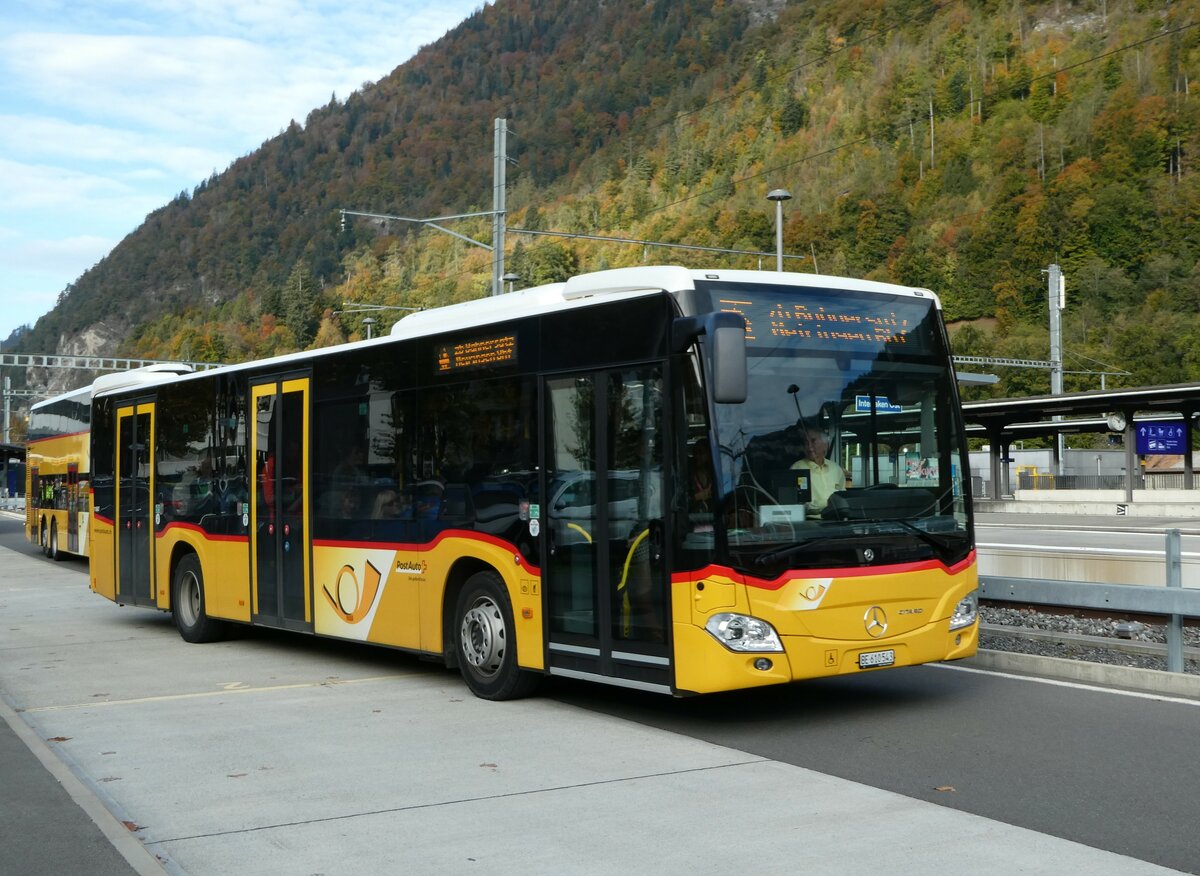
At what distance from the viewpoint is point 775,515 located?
8.41 m

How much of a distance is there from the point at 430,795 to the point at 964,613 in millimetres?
3993

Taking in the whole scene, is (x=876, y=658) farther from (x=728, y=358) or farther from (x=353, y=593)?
(x=353, y=593)

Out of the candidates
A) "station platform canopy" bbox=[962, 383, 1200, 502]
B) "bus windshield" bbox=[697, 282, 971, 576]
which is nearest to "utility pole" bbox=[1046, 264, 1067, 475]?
"station platform canopy" bbox=[962, 383, 1200, 502]

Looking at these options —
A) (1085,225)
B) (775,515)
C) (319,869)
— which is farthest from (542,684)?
(1085,225)

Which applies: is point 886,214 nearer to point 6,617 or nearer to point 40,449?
point 40,449

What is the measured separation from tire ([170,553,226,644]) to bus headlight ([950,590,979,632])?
27.2 feet

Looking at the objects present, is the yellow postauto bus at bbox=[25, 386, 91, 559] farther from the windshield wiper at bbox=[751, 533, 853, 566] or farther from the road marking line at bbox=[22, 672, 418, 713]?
the windshield wiper at bbox=[751, 533, 853, 566]

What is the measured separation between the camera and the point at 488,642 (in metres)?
10.1

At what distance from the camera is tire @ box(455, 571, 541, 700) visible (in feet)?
32.5

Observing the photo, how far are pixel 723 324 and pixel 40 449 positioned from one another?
27.3m

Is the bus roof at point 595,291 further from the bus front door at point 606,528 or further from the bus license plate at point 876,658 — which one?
the bus license plate at point 876,658

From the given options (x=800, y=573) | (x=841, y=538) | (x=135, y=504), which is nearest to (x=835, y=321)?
(x=841, y=538)

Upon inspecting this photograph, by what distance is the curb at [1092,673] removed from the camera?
962cm

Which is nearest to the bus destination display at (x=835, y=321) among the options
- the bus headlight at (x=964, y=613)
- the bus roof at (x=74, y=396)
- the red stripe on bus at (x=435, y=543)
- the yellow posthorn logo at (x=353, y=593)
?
the bus headlight at (x=964, y=613)
